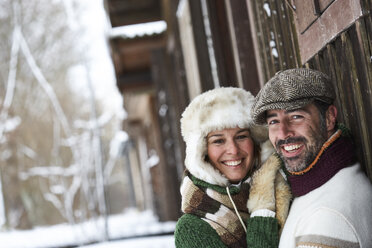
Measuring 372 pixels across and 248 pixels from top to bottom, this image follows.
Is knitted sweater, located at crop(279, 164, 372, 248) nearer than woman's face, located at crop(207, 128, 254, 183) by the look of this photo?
Yes

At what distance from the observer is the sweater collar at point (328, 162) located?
5.71 feet

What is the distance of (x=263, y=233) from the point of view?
197 centimetres

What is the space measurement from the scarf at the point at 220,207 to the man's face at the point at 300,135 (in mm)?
513

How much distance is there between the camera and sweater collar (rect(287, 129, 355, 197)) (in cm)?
174

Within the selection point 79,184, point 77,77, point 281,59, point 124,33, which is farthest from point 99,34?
point 281,59

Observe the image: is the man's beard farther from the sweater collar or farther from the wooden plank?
the wooden plank

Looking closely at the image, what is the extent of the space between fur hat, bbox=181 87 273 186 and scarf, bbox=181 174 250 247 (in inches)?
2.1

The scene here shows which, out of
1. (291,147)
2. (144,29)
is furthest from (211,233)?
(144,29)

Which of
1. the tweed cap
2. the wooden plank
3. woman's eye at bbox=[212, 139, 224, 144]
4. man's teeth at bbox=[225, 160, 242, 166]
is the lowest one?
man's teeth at bbox=[225, 160, 242, 166]

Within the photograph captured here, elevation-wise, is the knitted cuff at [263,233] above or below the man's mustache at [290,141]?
below

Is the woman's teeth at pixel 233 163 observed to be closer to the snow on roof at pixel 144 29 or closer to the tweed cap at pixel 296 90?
the tweed cap at pixel 296 90

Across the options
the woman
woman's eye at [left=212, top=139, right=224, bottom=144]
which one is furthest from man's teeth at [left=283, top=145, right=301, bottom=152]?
woman's eye at [left=212, top=139, right=224, bottom=144]

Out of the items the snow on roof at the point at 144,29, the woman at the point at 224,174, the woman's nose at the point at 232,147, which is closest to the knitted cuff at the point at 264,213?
the woman at the point at 224,174

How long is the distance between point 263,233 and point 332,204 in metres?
0.42
